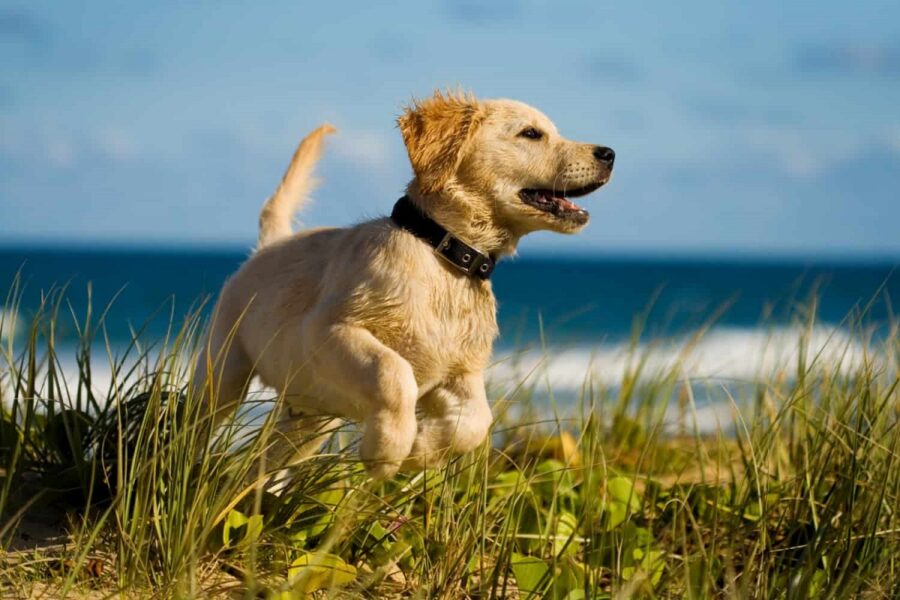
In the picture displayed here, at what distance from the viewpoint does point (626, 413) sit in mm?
6582

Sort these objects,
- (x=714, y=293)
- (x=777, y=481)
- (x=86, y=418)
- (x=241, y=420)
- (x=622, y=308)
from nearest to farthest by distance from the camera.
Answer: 1. (x=241, y=420)
2. (x=86, y=418)
3. (x=777, y=481)
4. (x=622, y=308)
5. (x=714, y=293)

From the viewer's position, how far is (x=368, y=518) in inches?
148

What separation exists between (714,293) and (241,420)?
4634 cm

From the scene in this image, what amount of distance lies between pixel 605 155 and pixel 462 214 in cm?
61

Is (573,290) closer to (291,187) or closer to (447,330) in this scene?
(291,187)

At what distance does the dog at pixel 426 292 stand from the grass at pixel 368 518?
0.65 feet

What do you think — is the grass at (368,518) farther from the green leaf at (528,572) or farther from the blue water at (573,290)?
the blue water at (573,290)

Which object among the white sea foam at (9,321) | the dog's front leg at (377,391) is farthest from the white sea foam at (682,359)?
the white sea foam at (9,321)

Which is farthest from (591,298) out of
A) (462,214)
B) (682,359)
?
(462,214)

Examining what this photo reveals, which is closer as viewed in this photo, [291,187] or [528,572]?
[528,572]

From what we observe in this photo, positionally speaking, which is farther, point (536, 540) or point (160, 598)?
point (536, 540)

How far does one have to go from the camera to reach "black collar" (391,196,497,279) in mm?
3805

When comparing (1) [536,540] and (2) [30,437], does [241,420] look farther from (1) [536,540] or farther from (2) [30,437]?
(1) [536,540]

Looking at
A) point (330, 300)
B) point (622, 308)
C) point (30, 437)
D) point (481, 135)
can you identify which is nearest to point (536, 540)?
point (330, 300)
